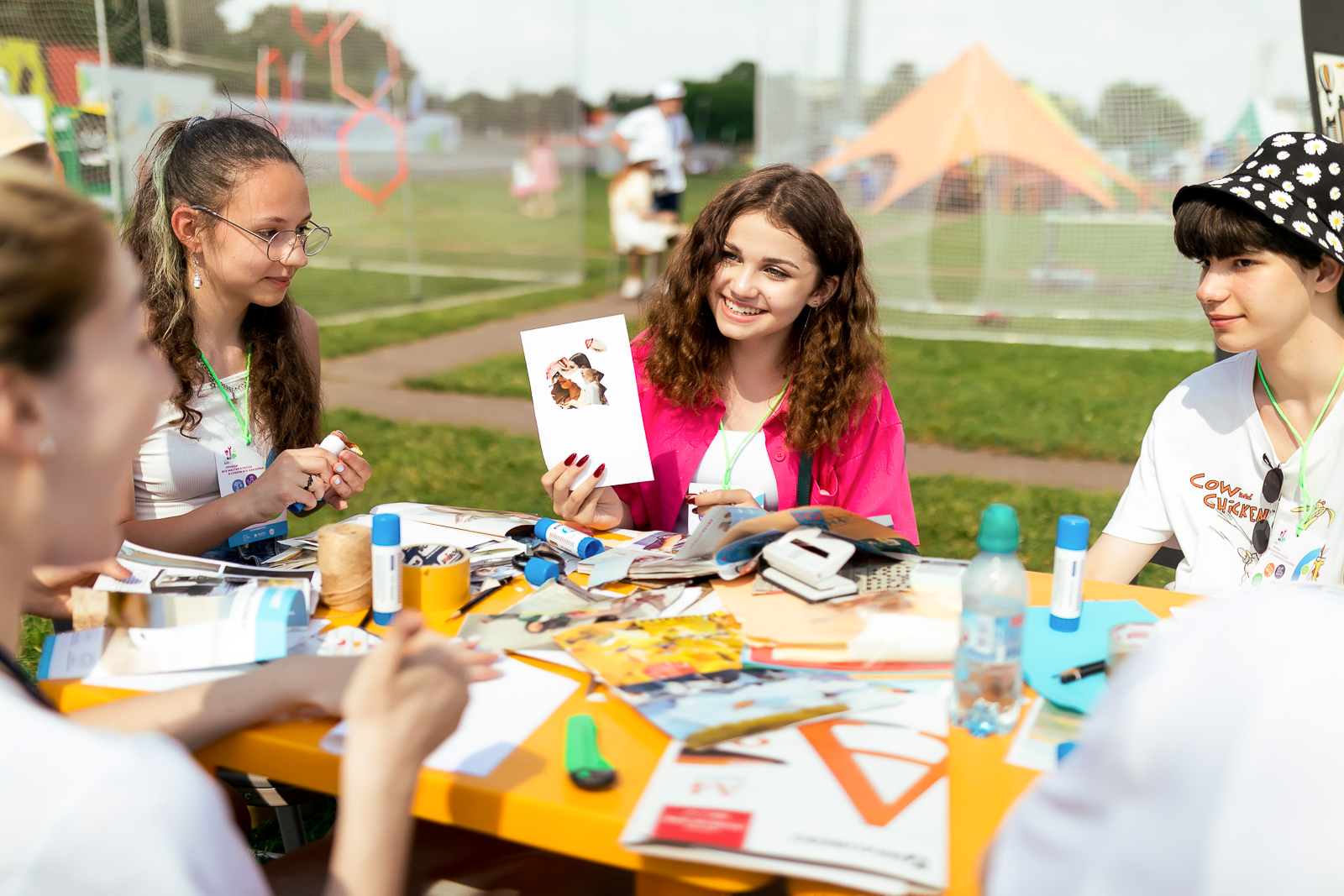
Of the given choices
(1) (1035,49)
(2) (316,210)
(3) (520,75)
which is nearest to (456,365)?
(2) (316,210)

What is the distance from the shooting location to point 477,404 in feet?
23.4

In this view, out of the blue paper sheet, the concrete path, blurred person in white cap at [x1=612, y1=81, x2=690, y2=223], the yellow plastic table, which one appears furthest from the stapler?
blurred person in white cap at [x1=612, y1=81, x2=690, y2=223]

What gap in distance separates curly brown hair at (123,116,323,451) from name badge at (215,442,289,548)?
84 mm

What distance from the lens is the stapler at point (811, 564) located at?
6.14 ft

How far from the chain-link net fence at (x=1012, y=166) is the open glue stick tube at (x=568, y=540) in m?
8.06

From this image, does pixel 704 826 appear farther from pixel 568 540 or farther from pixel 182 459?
pixel 182 459

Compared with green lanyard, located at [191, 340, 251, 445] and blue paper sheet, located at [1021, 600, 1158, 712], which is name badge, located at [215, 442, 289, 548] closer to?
green lanyard, located at [191, 340, 251, 445]

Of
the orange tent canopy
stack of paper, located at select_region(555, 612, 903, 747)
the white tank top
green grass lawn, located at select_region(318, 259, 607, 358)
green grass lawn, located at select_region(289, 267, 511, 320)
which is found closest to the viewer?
stack of paper, located at select_region(555, 612, 903, 747)

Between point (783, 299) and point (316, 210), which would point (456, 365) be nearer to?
point (316, 210)

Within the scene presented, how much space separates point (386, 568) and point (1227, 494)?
6.38ft

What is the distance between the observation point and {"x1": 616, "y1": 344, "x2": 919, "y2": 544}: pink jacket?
2.75m

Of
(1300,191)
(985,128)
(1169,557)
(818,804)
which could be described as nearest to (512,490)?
(1169,557)

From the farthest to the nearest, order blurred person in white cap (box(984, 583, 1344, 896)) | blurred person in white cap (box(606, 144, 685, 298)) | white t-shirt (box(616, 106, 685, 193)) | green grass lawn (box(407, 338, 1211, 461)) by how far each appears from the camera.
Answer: white t-shirt (box(616, 106, 685, 193)) < blurred person in white cap (box(606, 144, 685, 298)) < green grass lawn (box(407, 338, 1211, 461)) < blurred person in white cap (box(984, 583, 1344, 896))

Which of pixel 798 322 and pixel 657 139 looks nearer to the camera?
pixel 798 322
